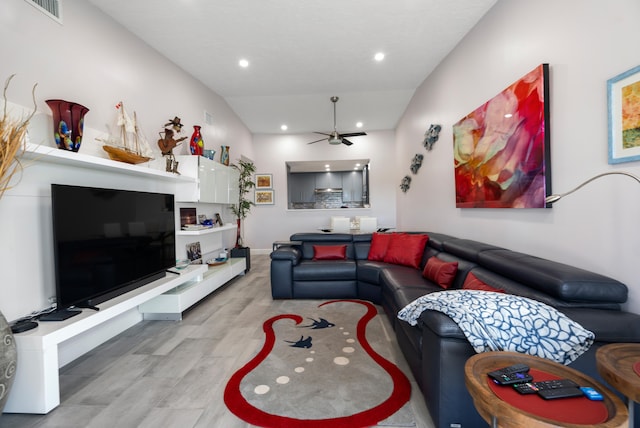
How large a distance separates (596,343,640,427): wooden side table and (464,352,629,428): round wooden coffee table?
0.12 feet

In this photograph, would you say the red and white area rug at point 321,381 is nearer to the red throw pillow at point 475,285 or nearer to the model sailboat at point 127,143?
the red throw pillow at point 475,285

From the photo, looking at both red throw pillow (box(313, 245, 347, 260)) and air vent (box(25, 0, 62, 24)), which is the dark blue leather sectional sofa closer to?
red throw pillow (box(313, 245, 347, 260))

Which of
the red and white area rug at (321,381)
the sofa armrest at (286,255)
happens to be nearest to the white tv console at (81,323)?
the sofa armrest at (286,255)

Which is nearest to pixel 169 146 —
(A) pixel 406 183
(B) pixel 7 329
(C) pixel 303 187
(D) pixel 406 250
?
(B) pixel 7 329

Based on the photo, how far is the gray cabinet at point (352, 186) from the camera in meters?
9.24

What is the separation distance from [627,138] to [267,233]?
6.69m

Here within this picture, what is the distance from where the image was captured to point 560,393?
87 centimetres

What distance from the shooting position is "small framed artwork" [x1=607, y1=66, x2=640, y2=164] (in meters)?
1.37

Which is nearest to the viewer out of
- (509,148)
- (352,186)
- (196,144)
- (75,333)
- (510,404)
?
(510,404)

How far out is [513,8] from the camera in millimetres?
2318

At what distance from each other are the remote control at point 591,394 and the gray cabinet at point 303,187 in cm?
871

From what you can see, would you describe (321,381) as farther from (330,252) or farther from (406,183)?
(406,183)

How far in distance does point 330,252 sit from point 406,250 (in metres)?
1.03

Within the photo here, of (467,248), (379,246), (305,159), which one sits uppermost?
(305,159)
